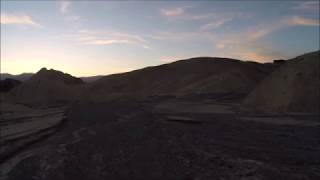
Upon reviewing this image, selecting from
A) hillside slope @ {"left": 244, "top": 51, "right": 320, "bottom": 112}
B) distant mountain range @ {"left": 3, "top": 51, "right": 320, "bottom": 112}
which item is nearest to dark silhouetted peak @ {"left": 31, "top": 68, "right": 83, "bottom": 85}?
distant mountain range @ {"left": 3, "top": 51, "right": 320, "bottom": 112}

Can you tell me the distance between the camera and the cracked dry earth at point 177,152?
11102mm

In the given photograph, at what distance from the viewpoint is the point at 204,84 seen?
63.6m

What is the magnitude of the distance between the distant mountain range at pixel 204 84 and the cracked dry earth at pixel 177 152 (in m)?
6.72

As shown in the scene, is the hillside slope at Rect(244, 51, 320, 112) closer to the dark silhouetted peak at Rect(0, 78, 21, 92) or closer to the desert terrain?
the desert terrain

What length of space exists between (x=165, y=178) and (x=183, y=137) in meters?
7.47

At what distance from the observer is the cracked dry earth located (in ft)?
36.4

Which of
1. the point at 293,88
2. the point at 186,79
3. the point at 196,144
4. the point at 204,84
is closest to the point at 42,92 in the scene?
the point at 186,79

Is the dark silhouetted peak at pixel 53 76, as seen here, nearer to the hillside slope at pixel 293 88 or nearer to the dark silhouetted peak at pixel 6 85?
the dark silhouetted peak at pixel 6 85

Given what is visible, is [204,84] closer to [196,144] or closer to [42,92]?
[42,92]

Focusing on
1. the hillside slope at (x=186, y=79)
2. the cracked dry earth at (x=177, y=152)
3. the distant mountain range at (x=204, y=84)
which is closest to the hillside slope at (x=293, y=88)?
the distant mountain range at (x=204, y=84)

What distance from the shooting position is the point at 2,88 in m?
78.3

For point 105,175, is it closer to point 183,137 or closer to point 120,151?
point 120,151

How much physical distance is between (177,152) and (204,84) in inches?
1966

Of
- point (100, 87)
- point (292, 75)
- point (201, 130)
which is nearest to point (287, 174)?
point (201, 130)
